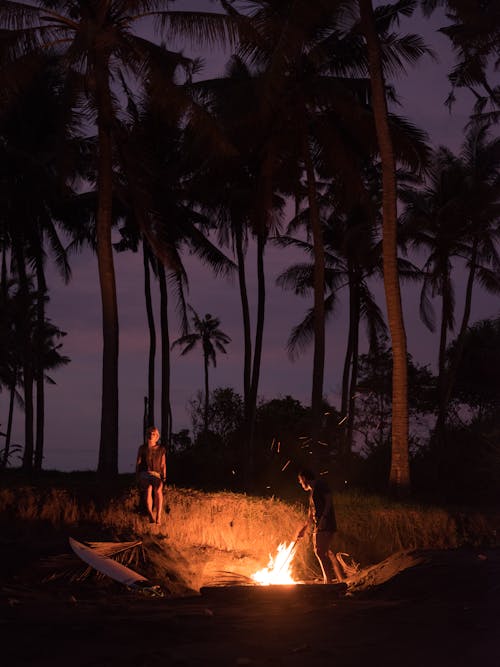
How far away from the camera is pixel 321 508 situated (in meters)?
13.3

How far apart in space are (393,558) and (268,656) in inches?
254

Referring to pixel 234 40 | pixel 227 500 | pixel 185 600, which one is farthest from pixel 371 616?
pixel 234 40

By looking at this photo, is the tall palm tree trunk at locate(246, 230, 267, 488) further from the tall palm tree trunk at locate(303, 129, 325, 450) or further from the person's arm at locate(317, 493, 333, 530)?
the person's arm at locate(317, 493, 333, 530)

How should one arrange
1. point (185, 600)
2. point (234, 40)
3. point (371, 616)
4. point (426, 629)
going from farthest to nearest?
point (234, 40)
point (185, 600)
point (371, 616)
point (426, 629)

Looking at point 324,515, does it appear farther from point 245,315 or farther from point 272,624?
point 245,315

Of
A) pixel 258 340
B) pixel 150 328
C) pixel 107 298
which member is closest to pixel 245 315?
pixel 258 340

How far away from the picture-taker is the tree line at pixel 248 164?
19.6m

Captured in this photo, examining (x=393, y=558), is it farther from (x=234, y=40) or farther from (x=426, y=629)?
(x=234, y=40)

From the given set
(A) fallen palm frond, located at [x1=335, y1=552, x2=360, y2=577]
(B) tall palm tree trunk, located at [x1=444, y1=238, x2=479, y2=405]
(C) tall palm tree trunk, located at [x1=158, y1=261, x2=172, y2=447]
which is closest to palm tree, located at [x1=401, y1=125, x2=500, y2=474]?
(B) tall palm tree trunk, located at [x1=444, y1=238, x2=479, y2=405]

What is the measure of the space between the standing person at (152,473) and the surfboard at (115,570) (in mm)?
2420

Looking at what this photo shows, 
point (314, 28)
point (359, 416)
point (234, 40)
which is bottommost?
point (359, 416)

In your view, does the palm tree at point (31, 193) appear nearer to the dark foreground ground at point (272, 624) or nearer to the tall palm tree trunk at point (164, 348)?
the tall palm tree trunk at point (164, 348)

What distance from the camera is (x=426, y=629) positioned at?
805cm

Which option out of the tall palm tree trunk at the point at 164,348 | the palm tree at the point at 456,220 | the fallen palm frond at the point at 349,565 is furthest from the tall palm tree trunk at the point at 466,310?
the fallen palm frond at the point at 349,565
